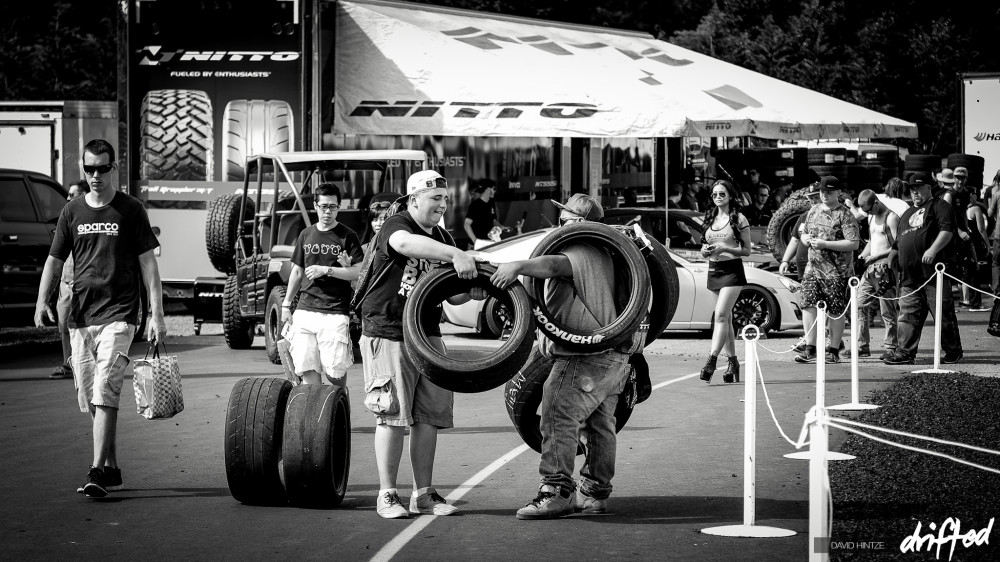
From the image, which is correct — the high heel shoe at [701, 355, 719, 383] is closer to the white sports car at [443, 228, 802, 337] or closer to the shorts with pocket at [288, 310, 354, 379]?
the white sports car at [443, 228, 802, 337]

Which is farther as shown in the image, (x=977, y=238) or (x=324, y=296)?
(x=977, y=238)

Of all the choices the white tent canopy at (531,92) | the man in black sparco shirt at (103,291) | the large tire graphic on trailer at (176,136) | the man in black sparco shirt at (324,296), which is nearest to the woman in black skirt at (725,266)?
the man in black sparco shirt at (324,296)

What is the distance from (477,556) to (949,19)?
111 ft

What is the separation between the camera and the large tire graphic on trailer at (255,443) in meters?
7.49

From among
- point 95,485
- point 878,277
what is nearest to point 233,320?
point 878,277

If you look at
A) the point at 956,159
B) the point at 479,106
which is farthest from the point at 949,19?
the point at 479,106

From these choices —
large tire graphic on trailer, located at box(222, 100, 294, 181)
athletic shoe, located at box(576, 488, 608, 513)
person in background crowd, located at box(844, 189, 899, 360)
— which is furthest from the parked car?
athletic shoe, located at box(576, 488, 608, 513)

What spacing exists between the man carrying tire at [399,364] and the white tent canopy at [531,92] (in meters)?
11.9

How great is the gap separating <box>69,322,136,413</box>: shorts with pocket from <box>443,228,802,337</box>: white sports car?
29.1ft

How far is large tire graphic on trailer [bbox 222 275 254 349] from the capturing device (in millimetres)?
15848

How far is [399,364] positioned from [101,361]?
1.89m

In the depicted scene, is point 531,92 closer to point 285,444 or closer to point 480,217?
point 480,217

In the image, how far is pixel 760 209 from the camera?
25.2 metres

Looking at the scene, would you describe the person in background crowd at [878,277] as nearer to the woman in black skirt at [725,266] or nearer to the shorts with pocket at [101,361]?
the woman in black skirt at [725,266]
